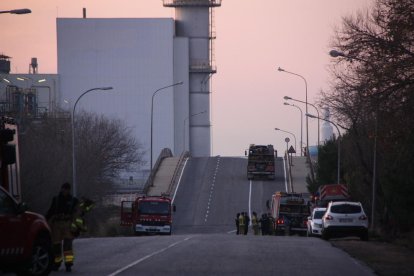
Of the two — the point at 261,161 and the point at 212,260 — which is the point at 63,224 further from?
the point at 261,161

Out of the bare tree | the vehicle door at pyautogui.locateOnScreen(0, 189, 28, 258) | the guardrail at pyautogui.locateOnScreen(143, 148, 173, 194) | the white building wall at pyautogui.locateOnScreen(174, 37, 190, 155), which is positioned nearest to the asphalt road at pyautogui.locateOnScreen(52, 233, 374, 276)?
the vehicle door at pyautogui.locateOnScreen(0, 189, 28, 258)

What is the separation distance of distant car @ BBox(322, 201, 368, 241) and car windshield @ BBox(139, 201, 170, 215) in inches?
724

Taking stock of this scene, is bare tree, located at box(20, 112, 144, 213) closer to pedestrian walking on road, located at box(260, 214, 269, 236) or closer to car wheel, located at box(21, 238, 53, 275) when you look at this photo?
pedestrian walking on road, located at box(260, 214, 269, 236)

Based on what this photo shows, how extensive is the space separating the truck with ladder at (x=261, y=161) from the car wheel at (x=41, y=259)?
70.5m

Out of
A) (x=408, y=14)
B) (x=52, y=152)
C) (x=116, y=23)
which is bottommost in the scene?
(x=52, y=152)

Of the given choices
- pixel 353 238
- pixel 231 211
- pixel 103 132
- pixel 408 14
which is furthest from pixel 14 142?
pixel 103 132

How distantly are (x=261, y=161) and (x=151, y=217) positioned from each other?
34.3 meters

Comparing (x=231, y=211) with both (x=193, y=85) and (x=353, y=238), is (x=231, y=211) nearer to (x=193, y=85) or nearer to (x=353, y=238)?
(x=353, y=238)

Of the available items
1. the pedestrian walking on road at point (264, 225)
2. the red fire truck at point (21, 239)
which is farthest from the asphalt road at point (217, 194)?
the red fire truck at point (21, 239)

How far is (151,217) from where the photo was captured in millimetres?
56000

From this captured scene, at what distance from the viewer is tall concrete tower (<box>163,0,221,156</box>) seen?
123062mm

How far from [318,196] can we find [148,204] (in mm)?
9766

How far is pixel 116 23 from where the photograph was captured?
12681 centimetres

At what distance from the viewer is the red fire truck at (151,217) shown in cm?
5578
